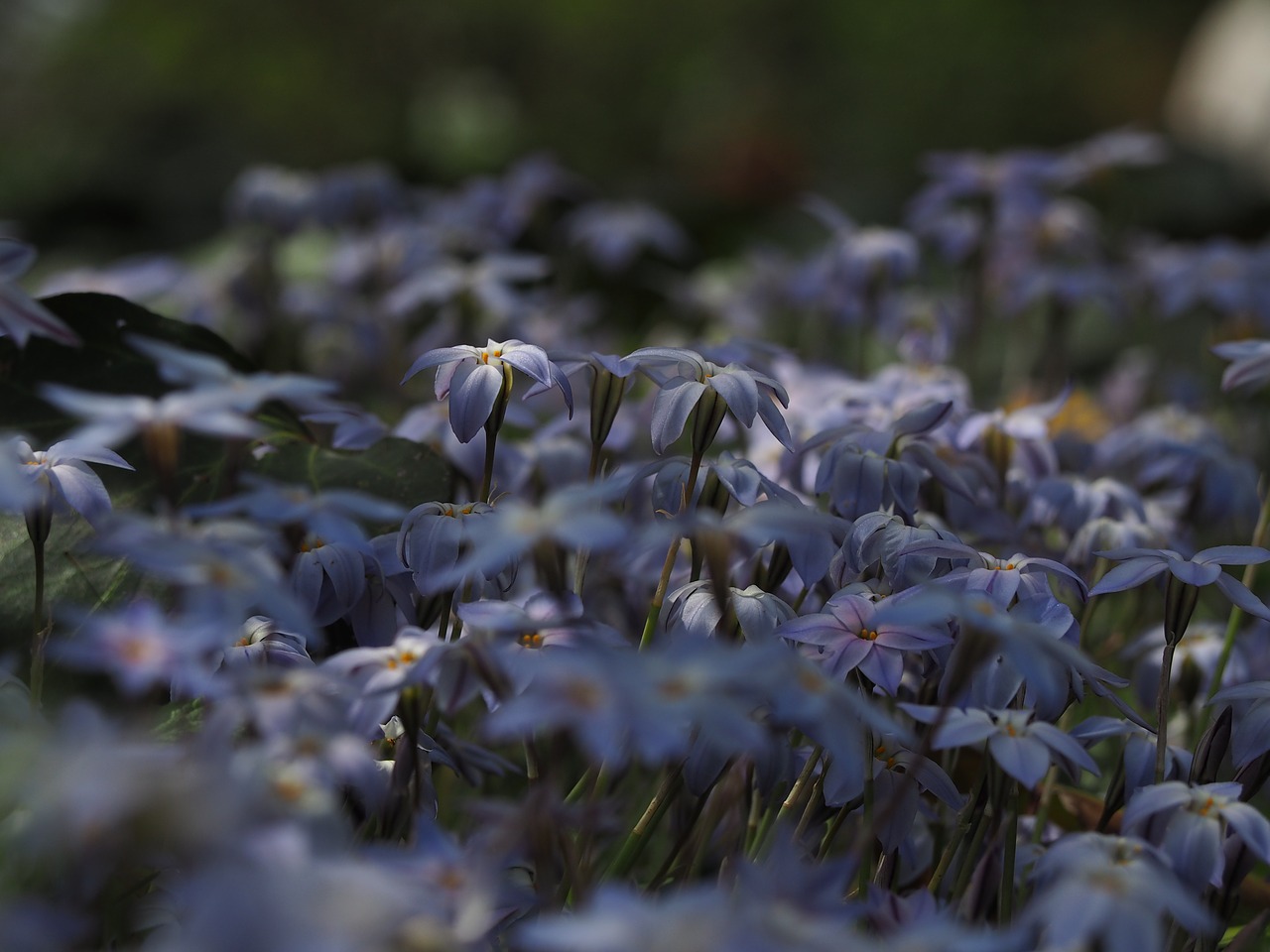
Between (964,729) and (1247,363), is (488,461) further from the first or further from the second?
(1247,363)

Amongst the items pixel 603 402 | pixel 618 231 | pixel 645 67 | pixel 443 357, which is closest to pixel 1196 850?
pixel 603 402

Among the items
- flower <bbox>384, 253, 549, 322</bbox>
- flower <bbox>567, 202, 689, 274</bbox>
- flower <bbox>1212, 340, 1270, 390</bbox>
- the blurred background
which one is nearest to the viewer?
flower <bbox>1212, 340, 1270, 390</bbox>

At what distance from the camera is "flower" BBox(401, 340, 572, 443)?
0.93 metres

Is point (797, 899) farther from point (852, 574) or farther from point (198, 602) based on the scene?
point (852, 574)

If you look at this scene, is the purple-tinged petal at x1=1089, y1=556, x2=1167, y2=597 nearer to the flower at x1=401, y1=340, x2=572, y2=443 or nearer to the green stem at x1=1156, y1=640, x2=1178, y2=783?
the green stem at x1=1156, y1=640, x2=1178, y2=783

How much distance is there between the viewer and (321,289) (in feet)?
7.98

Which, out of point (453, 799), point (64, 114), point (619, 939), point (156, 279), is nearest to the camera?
point (619, 939)

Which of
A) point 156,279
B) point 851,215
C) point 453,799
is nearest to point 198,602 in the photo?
point 453,799

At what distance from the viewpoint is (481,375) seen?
0.94 meters

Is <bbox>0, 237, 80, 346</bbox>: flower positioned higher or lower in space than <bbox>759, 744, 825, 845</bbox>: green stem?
higher

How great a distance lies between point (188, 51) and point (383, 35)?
1.28 meters

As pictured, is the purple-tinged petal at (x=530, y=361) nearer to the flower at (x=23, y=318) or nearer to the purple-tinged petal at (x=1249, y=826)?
the flower at (x=23, y=318)

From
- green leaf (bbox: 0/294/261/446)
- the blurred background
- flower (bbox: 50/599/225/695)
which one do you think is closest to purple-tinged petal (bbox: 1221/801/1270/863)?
flower (bbox: 50/599/225/695)

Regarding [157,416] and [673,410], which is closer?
[157,416]
